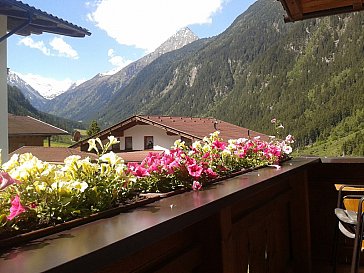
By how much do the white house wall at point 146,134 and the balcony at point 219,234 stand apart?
12068 mm

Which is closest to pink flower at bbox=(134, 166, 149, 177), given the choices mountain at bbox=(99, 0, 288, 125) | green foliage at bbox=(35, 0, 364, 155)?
green foliage at bbox=(35, 0, 364, 155)

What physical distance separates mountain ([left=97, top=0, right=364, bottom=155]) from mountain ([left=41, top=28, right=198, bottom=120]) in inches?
350

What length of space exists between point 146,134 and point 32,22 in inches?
422

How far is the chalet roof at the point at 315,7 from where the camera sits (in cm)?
309

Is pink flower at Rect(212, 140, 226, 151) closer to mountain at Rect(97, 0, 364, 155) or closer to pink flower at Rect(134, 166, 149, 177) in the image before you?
pink flower at Rect(134, 166, 149, 177)

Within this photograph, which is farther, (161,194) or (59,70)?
(59,70)

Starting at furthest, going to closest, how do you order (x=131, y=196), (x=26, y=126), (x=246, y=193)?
1. (x=26, y=126)
2. (x=246, y=193)
3. (x=131, y=196)

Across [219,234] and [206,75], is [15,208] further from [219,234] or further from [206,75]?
[206,75]

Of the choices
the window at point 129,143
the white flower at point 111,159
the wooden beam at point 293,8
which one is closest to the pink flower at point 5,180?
the white flower at point 111,159

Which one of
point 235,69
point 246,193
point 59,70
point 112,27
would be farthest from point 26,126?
point 112,27

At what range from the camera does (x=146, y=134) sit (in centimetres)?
1599

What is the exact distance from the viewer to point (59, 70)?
397 feet

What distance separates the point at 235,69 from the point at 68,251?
6665cm

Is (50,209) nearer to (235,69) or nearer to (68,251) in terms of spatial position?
(68,251)
